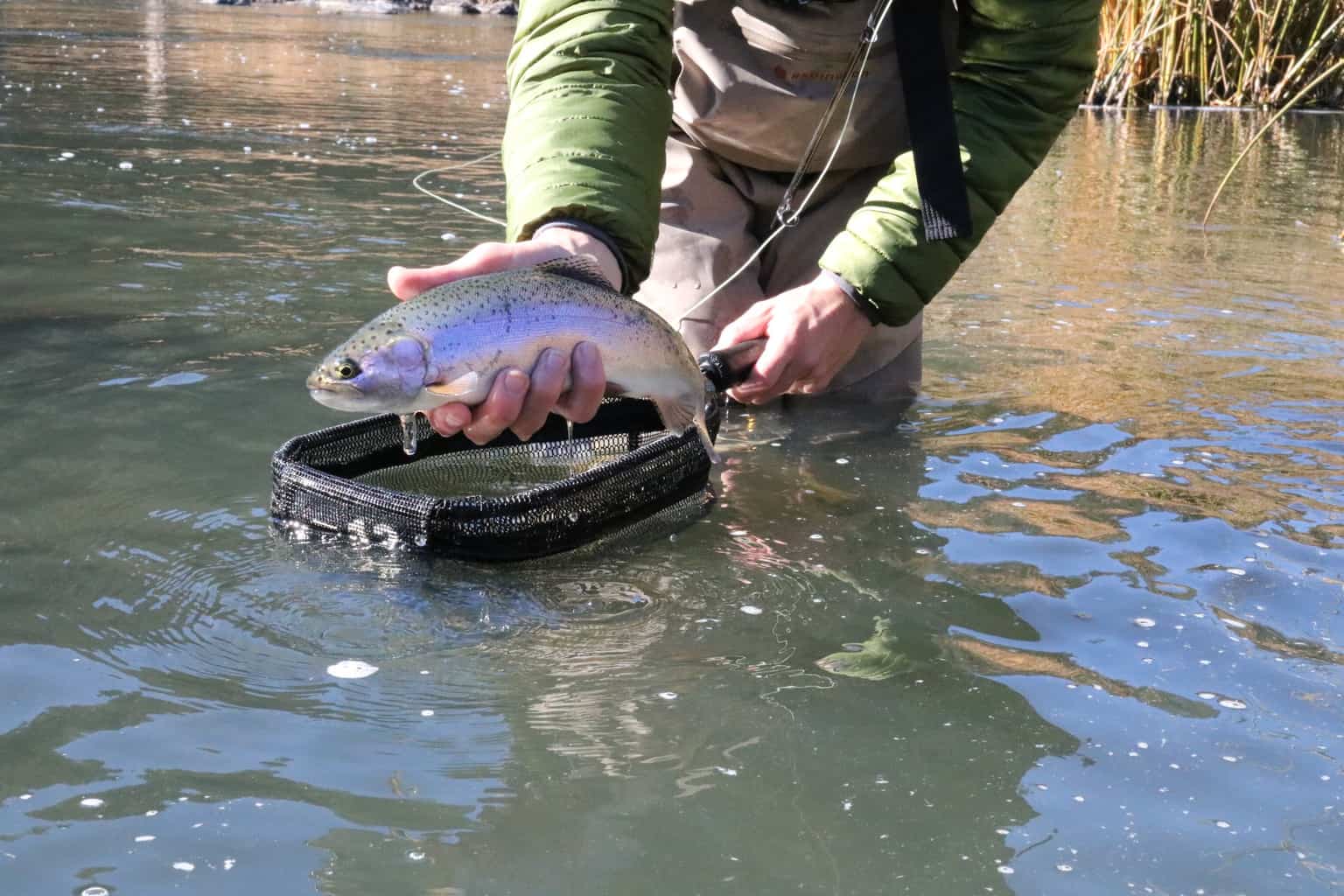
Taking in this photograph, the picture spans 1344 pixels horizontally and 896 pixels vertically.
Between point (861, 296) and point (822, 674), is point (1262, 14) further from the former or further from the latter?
point (822, 674)

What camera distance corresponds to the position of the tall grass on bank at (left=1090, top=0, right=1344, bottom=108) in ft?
41.8

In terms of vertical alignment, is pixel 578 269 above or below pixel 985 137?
below

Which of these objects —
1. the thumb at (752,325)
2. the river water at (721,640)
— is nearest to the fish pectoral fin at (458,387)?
the river water at (721,640)

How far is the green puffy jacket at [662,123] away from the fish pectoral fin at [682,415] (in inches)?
15.3

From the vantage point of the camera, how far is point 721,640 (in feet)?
8.93

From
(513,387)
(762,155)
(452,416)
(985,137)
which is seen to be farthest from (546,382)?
(762,155)

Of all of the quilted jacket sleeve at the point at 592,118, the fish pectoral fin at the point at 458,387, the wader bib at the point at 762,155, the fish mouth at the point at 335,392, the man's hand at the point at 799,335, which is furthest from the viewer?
the wader bib at the point at 762,155

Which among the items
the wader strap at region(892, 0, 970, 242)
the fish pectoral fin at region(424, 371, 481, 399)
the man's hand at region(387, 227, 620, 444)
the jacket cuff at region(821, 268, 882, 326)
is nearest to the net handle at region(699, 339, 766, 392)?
the jacket cuff at region(821, 268, 882, 326)

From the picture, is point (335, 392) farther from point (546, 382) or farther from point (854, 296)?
point (854, 296)

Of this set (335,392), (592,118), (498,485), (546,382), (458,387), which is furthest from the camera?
(498,485)

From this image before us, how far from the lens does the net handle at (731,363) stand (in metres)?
3.39

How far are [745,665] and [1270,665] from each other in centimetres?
95

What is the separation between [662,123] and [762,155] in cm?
79

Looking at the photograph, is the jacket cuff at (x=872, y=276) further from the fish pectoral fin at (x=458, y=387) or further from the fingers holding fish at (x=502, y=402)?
the fish pectoral fin at (x=458, y=387)
